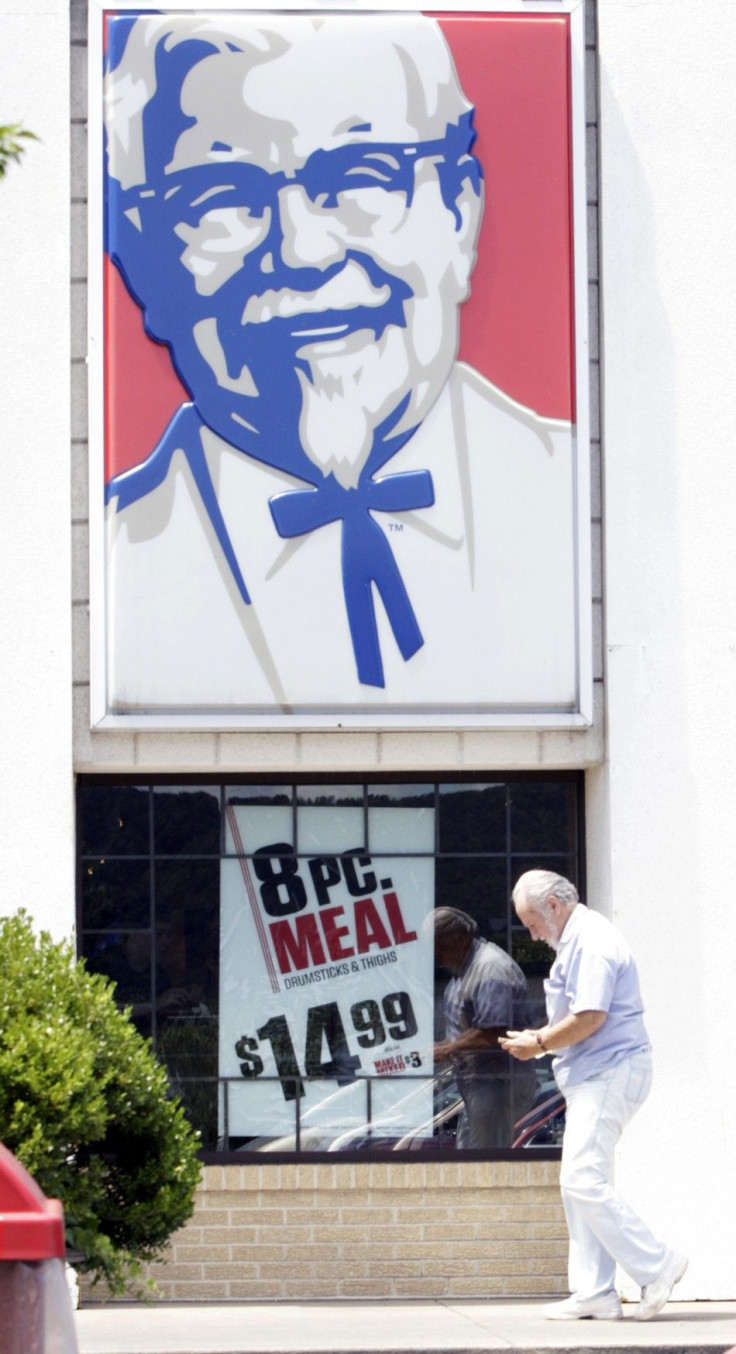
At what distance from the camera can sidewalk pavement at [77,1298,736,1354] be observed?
6.86 m

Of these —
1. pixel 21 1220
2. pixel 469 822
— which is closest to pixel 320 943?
pixel 469 822

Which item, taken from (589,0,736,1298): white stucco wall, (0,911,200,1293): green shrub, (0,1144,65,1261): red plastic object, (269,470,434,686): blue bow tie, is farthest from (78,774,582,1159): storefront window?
(0,1144,65,1261): red plastic object

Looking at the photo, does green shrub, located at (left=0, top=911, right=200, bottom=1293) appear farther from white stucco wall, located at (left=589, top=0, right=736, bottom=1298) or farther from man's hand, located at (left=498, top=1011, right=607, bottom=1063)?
white stucco wall, located at (left=589, top=0, right=736, bottom=1298)

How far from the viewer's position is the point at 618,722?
8.84 meters

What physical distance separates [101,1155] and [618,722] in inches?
133

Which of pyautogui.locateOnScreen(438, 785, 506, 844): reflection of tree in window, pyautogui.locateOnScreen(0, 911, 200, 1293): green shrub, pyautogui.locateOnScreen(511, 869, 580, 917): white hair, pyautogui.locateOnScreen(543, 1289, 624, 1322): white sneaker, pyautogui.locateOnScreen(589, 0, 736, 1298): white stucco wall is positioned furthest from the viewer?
pyautogui.locateOnScreen(438, 785, 506, 844): reflection of tree in window

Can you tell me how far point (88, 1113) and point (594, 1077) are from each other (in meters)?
2.36

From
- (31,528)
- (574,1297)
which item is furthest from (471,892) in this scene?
(31,528)

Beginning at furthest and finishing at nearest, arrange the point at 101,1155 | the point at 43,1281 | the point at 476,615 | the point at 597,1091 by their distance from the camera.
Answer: the point at 476,615, the point at 597,1091, the point at 101,1155, the point at 43,1281

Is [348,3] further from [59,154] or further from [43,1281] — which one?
[43,1281]

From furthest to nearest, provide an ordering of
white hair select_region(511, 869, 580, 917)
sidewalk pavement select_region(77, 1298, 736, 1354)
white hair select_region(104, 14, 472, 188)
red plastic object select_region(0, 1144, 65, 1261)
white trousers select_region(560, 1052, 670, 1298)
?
white hair select_region(104, 14, 472, 188)
white hair select_region(511, 869, 580, 917)
white trousers select_region(560, 1052, 670, 1298)
sidewalk pavement select_region(77, 1298, 736, 1354)
red plastic object select_region(0, 1144, 65, 1261)

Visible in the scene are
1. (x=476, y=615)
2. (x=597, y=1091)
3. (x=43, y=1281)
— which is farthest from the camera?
(x=476, y=615)

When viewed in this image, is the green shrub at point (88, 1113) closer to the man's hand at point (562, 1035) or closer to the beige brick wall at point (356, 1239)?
the man's hand at point (562, 1035)

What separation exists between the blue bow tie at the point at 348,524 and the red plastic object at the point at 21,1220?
5879mm
